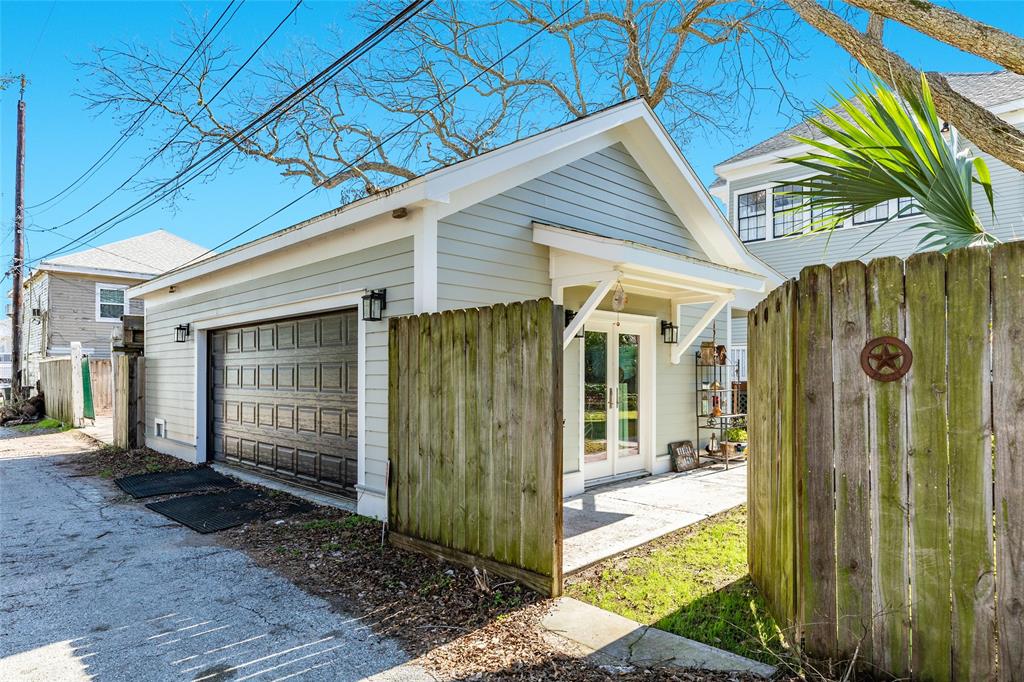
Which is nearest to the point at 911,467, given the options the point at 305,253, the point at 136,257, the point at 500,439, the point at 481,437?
the point at 500,439

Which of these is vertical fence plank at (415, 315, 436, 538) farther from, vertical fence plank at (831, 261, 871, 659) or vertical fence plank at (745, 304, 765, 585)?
vertical fence plank at (831, 261, 871, 659)

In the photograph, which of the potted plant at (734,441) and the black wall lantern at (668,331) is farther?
the potted plant at (734,441)

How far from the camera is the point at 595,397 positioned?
24.2ft

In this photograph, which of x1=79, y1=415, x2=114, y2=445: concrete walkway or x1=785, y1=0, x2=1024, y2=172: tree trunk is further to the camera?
x1=79, y1=415, x2=114, y2=445: concrete walkway

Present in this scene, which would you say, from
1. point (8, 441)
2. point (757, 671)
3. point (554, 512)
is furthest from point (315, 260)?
point (8, 441)

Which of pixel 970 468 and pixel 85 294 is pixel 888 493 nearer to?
pixel 970 468

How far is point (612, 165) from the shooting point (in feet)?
25.0

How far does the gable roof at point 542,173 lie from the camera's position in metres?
5.26

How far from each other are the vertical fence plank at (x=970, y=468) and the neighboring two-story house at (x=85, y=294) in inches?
824

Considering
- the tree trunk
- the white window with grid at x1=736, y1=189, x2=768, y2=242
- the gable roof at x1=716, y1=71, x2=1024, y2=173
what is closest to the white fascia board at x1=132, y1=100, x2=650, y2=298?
the tree trunk

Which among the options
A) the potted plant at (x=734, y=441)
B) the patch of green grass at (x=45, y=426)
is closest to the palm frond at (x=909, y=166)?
the potted plant at (x=734, y=441)

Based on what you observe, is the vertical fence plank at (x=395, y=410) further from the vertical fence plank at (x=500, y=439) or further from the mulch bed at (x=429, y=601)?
the vertical fence plank at (x=500, y=439)

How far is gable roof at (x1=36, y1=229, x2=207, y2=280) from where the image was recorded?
1905 centimetres

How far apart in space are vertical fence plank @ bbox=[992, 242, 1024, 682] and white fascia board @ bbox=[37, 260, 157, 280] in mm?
22111
